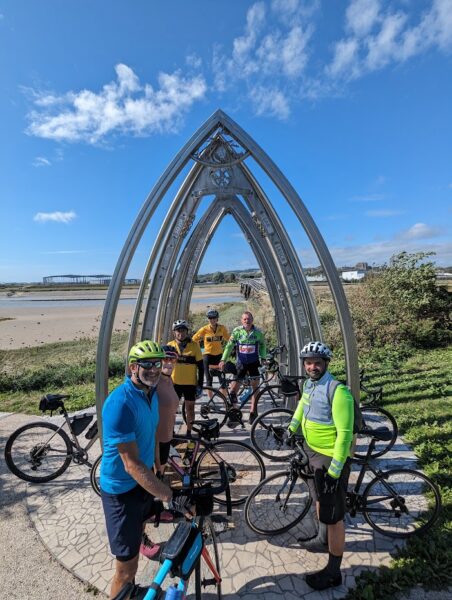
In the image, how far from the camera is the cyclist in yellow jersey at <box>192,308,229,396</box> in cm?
687

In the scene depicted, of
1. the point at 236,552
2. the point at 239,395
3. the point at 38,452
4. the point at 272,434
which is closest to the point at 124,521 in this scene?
the point at 236,552

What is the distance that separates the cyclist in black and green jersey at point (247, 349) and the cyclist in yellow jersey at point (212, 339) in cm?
70

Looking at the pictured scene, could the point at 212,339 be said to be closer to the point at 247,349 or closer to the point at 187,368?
the point at 247,349

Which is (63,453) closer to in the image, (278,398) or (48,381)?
(278,398)

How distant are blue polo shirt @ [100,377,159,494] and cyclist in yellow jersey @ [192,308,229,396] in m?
4.40

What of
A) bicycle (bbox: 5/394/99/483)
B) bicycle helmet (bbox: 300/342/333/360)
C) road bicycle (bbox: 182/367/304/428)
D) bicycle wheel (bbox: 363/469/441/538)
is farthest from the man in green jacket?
bicycle (bbox: 5/394/99/483)

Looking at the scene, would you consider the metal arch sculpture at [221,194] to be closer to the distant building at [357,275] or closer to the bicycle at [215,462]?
the bicycle at [215,462]

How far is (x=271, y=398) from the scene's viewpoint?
6.33 metres

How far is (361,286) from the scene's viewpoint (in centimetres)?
1493

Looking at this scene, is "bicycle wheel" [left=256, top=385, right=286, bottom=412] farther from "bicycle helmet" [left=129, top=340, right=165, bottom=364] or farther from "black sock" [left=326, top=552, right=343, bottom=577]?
"bicycle helmet" [left=129, top=340, right=165, bottom=364]

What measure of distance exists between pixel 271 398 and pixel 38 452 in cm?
394

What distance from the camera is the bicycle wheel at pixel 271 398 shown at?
6.04 meters

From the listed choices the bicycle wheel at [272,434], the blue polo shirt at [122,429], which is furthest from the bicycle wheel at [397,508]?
the blue polo shirt at [122,429]

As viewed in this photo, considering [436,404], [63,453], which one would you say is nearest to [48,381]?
[63,453]
